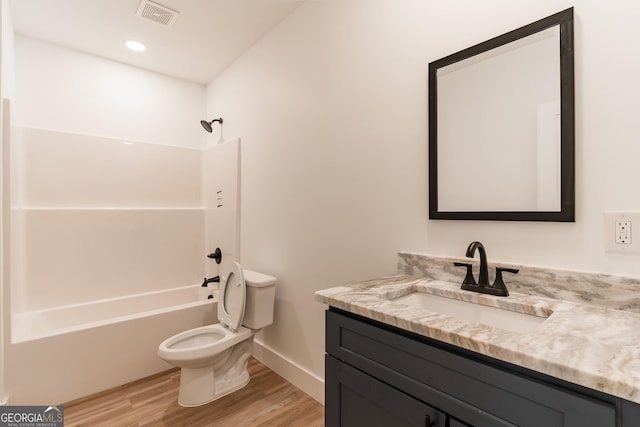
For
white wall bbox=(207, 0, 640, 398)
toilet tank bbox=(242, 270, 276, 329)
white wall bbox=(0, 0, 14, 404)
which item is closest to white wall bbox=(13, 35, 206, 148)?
white wall bbox=(0, 0, 14, 404)

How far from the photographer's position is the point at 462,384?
0.82 metres

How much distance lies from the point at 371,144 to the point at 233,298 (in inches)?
58.4

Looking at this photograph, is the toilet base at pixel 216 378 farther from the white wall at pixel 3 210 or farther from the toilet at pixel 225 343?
the white wall at pixel 3 210

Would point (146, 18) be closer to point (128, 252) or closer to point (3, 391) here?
point (128, 252)

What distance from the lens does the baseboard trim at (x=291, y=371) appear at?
207 cm

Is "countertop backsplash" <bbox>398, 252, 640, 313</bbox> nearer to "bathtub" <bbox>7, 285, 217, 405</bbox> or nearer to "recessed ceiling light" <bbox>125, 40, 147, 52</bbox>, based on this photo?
"bathtub" <bbox>7, 285, 217, 405</bbox>

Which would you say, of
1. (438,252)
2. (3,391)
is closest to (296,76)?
(438,252)

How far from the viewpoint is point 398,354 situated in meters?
0.98

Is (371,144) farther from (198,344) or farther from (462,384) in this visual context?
(198,344)

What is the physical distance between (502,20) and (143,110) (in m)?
3.11

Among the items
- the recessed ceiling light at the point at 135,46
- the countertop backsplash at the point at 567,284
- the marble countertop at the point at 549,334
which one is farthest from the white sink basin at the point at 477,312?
the recessed ceiling light at the point at 135,46

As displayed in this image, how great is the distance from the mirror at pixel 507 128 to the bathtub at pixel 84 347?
222 centimetres

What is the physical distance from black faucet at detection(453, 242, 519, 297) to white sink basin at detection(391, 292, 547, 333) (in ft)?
0.20

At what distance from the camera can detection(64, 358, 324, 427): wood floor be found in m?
1.88
